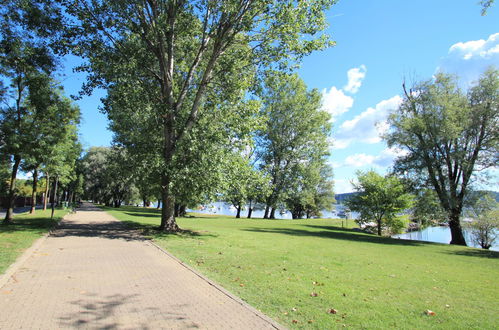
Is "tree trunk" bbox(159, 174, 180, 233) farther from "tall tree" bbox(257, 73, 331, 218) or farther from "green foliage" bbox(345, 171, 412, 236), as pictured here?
"tall tree" bbox(257, 73, 331, 218)

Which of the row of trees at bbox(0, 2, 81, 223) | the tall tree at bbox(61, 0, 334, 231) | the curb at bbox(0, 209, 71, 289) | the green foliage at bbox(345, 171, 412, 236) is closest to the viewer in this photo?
the curb at bbox(0, 209, 71, 289)

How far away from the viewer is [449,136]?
21.1 m

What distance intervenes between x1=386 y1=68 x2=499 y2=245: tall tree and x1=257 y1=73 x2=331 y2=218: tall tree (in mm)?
15270

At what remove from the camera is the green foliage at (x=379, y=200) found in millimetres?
28172

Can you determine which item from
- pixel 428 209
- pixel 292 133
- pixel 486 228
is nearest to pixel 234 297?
pixel 428 209

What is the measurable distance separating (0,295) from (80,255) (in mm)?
4101

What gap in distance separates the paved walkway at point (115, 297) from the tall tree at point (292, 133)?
Result: 1227 inches

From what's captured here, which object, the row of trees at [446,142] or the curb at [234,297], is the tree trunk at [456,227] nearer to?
the row of trees at [446,142]

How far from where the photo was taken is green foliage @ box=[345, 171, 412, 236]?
92.4 feet

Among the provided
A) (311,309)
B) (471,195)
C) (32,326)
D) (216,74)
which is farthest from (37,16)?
(471,195)

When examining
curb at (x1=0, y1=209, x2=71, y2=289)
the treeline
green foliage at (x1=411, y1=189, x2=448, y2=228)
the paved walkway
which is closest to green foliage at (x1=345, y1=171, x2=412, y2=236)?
green foliage at (x1=411, y1=189, x2=448, y2=228)

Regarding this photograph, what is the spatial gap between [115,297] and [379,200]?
26908mm

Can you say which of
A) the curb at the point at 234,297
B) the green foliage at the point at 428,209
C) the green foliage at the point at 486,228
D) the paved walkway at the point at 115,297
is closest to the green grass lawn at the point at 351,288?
the curb at the point at 234,297

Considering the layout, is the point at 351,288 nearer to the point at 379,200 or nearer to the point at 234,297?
the point at 234,297
